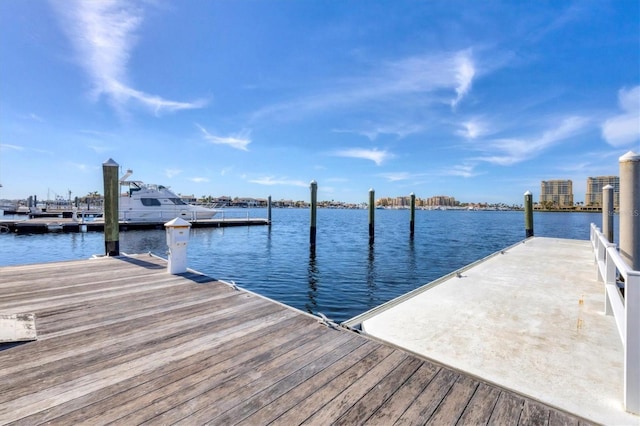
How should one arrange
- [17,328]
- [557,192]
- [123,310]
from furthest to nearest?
[557,192] → [123,310] → [17,328]

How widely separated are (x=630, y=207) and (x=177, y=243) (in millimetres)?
6541

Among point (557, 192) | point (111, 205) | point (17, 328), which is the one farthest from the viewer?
point (557, 192)

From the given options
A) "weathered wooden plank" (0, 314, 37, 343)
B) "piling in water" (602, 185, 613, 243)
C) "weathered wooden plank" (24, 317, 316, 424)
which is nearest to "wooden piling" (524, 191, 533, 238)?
"piling in water" (602, 185, 613, 243)

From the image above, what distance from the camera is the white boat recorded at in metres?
24.8

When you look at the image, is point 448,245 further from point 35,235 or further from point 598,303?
point 35,235

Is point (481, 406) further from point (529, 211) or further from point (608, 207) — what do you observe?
point (529, 211)

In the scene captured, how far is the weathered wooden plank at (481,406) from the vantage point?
1.81 meters

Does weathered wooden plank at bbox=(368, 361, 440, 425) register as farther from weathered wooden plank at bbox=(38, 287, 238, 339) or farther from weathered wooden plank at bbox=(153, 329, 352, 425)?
weathered wooden plank at bbox=(38, 287, 238, 339)

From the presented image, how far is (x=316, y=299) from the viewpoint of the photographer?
7094 mm

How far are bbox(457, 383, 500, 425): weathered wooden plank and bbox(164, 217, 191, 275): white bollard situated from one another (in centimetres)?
464

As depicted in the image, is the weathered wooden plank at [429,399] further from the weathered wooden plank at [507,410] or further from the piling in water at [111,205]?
the piling in water at [111,205]

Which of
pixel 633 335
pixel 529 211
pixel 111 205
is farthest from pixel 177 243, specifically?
pixel 529 211

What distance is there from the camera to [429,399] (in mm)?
1997

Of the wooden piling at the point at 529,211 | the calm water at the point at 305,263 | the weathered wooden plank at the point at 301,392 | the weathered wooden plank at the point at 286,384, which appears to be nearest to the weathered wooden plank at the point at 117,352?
the weathered wooden plank at the point at 286,384
